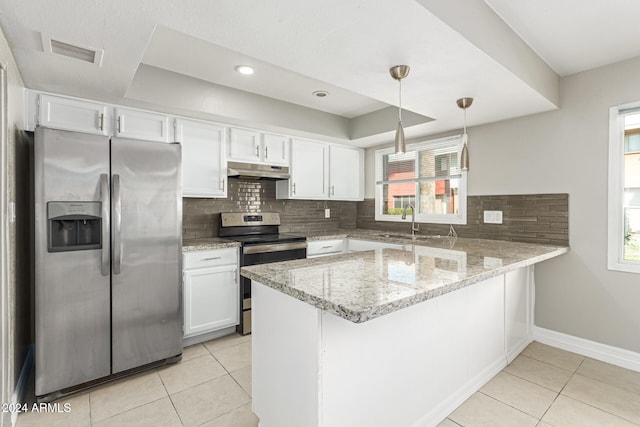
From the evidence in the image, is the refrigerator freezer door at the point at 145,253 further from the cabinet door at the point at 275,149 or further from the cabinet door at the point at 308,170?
the cabinet door at the point at 308,170

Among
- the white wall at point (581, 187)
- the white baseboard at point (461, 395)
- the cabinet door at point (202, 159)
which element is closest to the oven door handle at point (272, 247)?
the cabinet door at point (202, 159)

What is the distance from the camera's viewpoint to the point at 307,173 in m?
3.83

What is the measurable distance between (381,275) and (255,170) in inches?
83.9

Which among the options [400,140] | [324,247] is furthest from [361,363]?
[324,247]

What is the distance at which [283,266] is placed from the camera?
172 centimetres

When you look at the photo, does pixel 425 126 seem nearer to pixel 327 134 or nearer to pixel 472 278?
pixel 327 134

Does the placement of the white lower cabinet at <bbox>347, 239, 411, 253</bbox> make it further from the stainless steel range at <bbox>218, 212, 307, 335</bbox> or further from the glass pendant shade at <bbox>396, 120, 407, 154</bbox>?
the glass pendant shade at <bbox>396, 120, 407, 154</bbox>

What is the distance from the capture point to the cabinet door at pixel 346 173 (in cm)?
411

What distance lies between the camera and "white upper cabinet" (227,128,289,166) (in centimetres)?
320

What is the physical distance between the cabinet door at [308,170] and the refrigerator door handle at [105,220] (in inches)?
75.1

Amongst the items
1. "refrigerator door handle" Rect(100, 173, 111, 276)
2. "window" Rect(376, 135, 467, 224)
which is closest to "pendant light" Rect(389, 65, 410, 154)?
"window" Rect(376, 135, 467, 224)

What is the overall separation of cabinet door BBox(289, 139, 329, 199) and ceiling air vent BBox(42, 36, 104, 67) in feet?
6.88

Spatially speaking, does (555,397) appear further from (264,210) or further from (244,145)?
(244,145)

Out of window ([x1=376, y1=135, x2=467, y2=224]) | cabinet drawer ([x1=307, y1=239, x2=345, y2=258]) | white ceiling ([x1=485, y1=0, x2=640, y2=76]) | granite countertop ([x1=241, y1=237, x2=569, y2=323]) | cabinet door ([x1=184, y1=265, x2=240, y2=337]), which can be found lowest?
cabinet door ([x1=184, y1=265, x2=240, y2=337])
